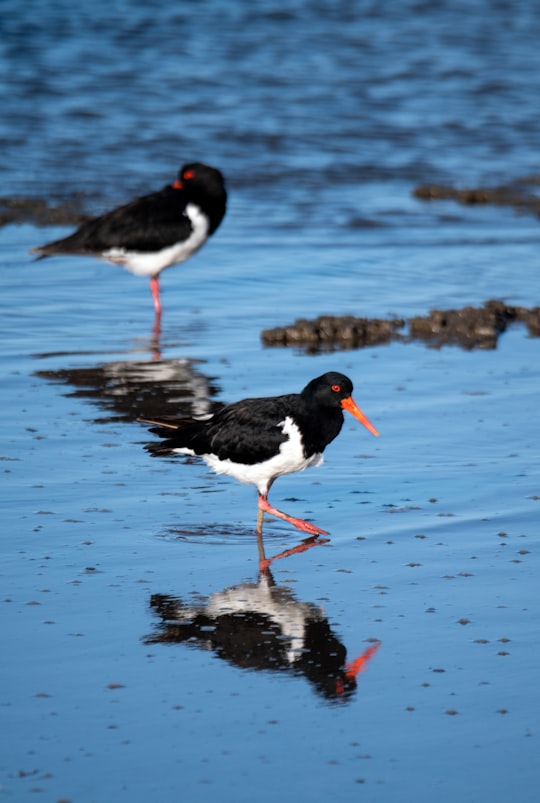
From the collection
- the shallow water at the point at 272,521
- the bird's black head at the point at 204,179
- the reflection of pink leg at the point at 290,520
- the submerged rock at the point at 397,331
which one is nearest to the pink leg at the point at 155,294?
the shallow water at the point at 272,521

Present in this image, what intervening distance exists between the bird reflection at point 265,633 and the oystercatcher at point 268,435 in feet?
2.84

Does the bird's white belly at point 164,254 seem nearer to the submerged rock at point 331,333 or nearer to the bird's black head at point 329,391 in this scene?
the submerged rock at point 331,333

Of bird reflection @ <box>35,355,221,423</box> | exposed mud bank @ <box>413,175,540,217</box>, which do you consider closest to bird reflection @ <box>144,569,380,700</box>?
bird reflection @ <box>35,355,221,423</box>

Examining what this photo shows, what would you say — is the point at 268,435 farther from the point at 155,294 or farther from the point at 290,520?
the point at 155,294

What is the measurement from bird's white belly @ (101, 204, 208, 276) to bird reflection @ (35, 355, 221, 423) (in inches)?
76.8

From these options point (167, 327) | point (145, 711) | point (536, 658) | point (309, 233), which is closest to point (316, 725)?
point (145, 711)

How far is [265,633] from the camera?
518 centimetres

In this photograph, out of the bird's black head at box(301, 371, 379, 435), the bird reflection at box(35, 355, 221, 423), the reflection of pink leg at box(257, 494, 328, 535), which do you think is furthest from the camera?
the bird reflection at box(35, 355, 221, 423)

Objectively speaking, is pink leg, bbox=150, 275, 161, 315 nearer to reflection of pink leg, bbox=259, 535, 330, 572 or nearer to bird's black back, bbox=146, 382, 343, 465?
bird's black back, bbox=146, 382, 343, 465

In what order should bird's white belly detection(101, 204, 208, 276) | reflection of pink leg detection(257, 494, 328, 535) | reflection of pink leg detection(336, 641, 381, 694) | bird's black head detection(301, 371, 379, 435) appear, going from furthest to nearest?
bird's white belly detection(101, 204, 208, 276)
bird's black head detection(301, 371, 379, 435)
reflection of pink leg detection(257, 494, 328, 535)
reflection of pink leg detection(336, 641, 381, 694)

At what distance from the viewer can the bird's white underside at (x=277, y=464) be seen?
6.44 meters

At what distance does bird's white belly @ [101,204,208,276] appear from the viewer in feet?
37.1

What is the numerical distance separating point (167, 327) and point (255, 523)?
4184 millimetres

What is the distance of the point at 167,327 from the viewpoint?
10555 millimetres
